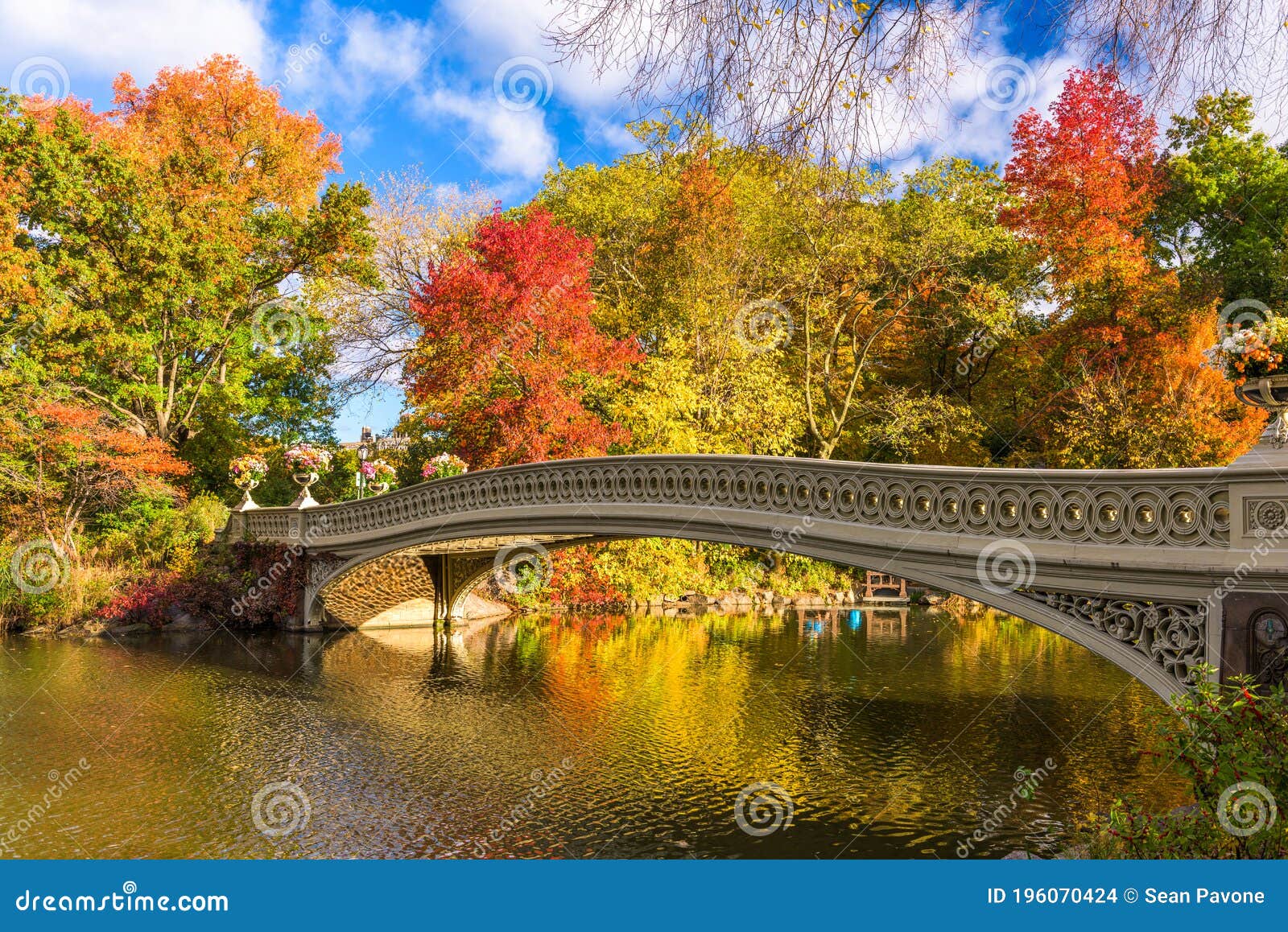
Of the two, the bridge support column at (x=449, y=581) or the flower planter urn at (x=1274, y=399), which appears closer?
the flower planter urn at (x=1274, y=399)

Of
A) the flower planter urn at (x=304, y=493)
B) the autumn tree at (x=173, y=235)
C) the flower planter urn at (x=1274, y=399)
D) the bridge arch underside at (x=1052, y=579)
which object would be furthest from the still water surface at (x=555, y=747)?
the autumn tree at (x=173, y=235)

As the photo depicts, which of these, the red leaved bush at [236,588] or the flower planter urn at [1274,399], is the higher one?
the flower planter urn at [1274,399]

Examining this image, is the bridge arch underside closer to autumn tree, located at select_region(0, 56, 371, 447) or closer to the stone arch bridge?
the stone arch bridge

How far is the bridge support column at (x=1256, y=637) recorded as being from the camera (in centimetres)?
674

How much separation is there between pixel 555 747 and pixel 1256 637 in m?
7.52

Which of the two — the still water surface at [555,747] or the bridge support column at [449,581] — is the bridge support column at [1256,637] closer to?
the still water surface at [555,747]

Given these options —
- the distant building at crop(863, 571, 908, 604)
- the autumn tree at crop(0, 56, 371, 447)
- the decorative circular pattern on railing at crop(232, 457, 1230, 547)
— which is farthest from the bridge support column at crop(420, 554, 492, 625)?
the distant building at crop(863, 571, 908, 604)

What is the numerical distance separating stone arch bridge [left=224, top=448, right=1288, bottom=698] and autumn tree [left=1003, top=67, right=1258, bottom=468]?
38.3 feet

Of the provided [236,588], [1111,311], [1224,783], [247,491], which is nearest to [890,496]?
[1224,783]

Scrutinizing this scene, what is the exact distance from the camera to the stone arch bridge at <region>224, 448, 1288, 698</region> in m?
6.90

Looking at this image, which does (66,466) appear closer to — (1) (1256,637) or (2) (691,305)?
(2) (691,305)

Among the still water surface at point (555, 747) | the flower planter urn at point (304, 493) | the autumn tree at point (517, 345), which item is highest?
the autumn tree at point (517, 345)

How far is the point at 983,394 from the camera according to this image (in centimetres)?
2766

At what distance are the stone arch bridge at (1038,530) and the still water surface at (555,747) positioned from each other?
2.17 metres
